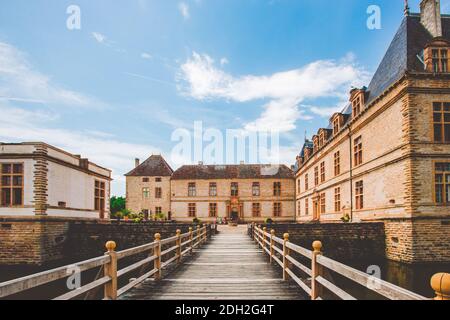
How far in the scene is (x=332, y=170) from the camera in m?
27.4

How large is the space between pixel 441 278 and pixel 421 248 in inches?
632

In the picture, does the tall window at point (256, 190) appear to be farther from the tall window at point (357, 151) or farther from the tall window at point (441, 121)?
the tall window at point (441, 121)

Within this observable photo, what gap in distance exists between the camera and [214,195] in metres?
42.5

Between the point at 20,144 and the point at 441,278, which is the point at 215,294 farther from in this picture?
the point at 20,144

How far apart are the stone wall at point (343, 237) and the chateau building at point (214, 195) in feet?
70.5

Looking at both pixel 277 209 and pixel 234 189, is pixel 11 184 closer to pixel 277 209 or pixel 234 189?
pixel 234 189

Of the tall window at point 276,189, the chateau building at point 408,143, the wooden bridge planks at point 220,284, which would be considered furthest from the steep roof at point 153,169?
the wooden bridge planks at point 220,284

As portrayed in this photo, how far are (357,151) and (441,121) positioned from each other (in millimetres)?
6232

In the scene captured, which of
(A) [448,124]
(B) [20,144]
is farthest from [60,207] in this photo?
(A) [448,124]

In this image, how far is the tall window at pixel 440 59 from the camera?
17.0 meters

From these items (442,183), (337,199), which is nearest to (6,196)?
(337,199)

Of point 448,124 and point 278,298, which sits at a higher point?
point 448,124

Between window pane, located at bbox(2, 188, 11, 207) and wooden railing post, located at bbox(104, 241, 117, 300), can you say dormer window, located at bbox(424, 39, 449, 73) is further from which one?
window pane, located at bbox(2, 188, 11, 207)
